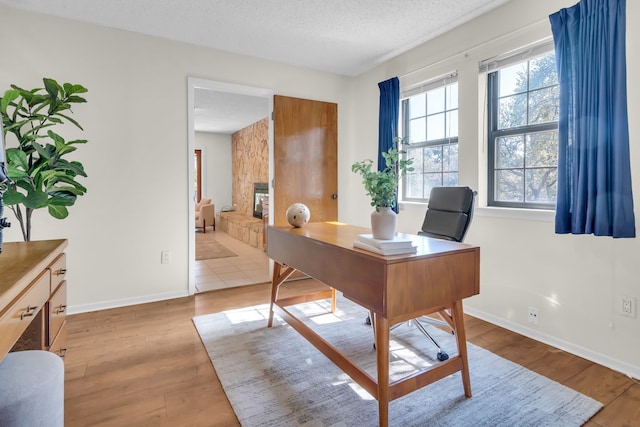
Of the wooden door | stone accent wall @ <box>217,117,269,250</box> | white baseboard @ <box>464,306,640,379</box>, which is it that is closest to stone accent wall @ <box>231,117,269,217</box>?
stone accent wall @ <box>217,117,269,250</box>

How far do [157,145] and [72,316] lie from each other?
1623 millimetres

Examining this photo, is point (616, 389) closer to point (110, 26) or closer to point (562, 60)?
point (562, 60)

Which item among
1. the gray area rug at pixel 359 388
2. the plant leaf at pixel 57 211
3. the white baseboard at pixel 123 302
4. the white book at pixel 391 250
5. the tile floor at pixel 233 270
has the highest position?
the plant leaf at pixel 57 211

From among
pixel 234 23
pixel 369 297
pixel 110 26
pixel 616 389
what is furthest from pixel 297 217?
pixel 110 26

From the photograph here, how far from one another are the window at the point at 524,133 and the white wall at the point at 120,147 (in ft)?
8.56

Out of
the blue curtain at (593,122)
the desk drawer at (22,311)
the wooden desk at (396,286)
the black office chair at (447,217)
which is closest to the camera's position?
the desk drawer at (22,311)

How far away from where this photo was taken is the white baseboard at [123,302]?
9.46 ft

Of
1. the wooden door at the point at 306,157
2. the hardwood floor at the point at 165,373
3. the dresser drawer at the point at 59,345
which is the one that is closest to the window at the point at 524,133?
the hardwood floor at the point at 165,373

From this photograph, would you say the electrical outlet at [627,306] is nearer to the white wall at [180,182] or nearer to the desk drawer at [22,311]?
the white wall at [180,182]

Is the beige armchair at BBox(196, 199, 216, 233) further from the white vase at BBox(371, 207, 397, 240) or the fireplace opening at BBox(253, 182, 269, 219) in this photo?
the white vase at BBox(371, 207, 397, 240)

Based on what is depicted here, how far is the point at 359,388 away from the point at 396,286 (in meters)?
0.79

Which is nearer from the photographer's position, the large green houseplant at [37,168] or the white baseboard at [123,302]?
the large green houseplant at [37,168]

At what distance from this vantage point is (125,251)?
10.1 ft

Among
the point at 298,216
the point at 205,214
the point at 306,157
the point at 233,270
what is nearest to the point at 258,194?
the point at 205,214
